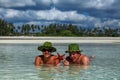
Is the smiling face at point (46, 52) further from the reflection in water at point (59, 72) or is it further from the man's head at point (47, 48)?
the reflection in water at point (59, 72)

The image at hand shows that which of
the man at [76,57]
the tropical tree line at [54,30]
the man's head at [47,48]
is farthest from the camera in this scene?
the tropical tree line at [54,30]

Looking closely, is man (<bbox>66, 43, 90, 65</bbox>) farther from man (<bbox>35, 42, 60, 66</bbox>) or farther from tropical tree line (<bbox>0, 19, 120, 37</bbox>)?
tropical tree line (<bbox>0, 19, 120, 37</bbox>)

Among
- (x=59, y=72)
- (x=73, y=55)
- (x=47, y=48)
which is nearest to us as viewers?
(x=47, y=48)

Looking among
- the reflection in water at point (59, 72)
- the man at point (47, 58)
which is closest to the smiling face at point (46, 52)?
the man at point (47, 58)

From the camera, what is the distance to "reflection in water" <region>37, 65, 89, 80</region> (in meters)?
9.70

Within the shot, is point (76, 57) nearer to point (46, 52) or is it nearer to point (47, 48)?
point (46, 52)

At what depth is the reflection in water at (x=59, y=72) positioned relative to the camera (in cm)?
970

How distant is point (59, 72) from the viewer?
10.8 metres

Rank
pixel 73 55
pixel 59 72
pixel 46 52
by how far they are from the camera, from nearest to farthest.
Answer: pixel 46 52 < pixel 73 55 < pixel 59 72

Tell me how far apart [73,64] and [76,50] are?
96cm

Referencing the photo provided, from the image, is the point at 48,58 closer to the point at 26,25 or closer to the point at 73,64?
the point at 73,64

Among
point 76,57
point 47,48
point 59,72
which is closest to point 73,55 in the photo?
point 76,57

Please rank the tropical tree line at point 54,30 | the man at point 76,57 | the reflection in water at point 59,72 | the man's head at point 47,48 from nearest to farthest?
the reflection in water at point 59,72 < the man's head at point 47,48 < the man at point 76,57 < the tropical tree line at point 54,30

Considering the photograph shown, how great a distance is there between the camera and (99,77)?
9.77 m
